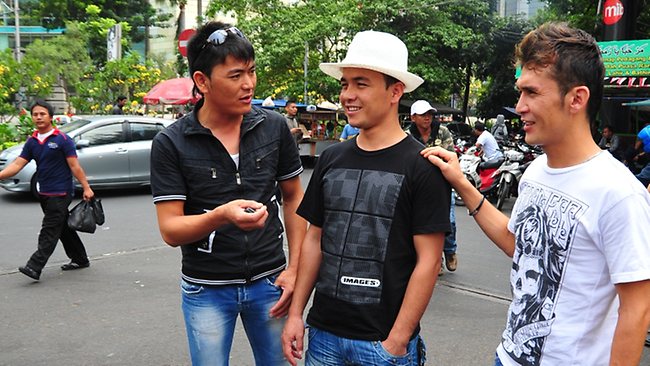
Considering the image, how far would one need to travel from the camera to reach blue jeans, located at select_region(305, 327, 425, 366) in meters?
2.14

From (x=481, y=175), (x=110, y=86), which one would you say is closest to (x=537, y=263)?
(x=481, y=175)

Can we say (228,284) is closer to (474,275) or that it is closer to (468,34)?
(474,275)

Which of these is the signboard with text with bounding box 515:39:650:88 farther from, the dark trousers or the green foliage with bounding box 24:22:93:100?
the green foliage with bounding box 24:22:93:100

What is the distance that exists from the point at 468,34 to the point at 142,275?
63.1ft

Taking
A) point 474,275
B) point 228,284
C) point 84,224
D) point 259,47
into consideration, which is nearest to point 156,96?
point 259,47

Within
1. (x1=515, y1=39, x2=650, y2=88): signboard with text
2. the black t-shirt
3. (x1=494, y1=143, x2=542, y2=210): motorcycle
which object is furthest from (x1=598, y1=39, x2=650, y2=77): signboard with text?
the black t-shirt

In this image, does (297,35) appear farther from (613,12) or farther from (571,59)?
(571,59)

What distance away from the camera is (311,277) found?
2420 mm

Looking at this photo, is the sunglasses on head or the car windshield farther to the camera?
the car windshield

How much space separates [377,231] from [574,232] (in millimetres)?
662

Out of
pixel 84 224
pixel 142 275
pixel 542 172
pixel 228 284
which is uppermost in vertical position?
pixel 542 172

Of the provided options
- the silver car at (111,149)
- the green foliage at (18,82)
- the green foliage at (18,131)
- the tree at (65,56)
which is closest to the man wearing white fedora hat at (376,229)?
the silver car at (111,149)

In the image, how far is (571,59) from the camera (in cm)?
184

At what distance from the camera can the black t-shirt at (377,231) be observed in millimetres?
2158
